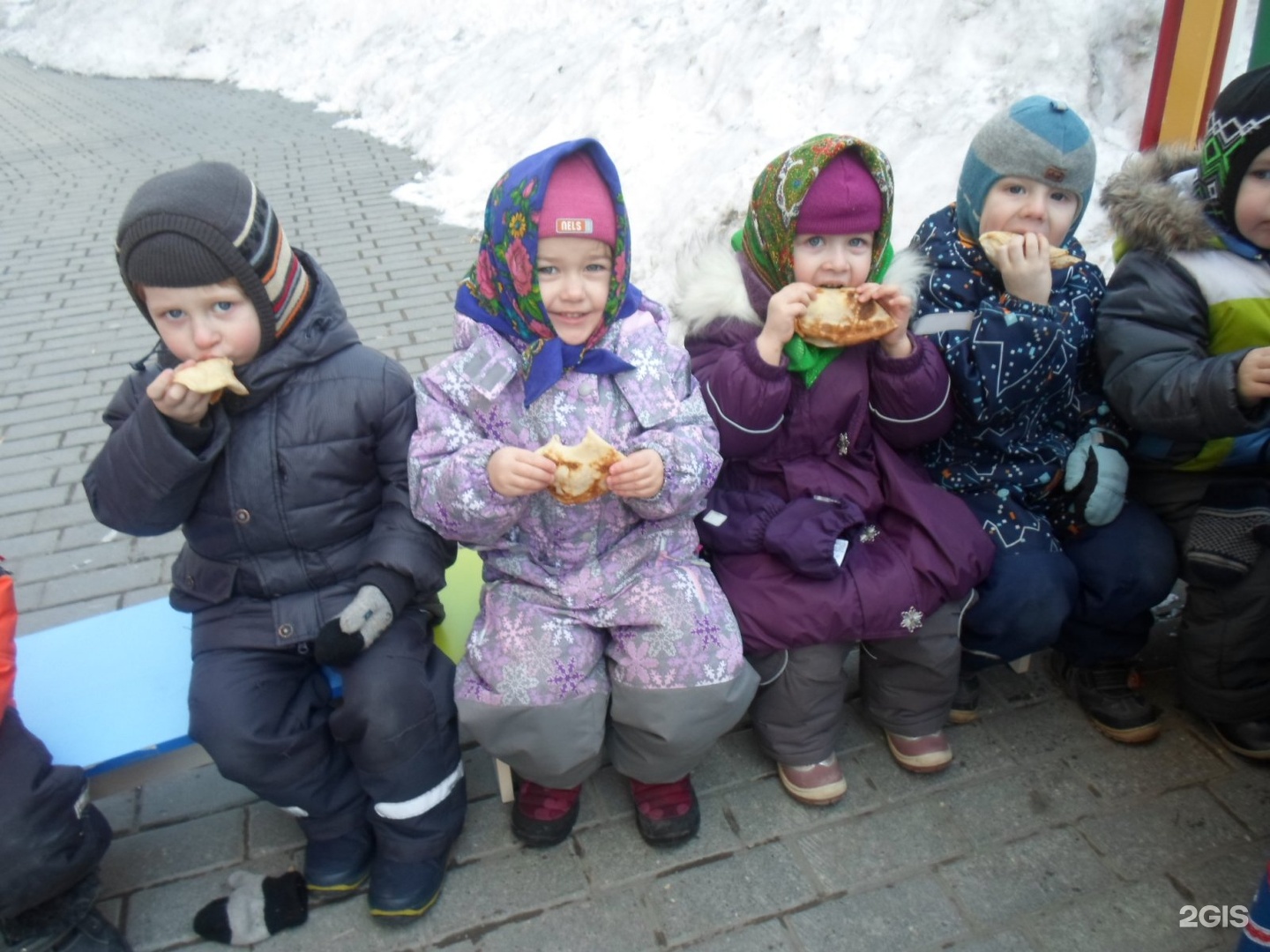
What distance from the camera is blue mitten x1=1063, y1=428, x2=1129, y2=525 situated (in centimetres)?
252

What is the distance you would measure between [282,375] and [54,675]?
3.20 ft

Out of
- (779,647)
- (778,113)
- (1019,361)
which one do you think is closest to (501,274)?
(779,647)

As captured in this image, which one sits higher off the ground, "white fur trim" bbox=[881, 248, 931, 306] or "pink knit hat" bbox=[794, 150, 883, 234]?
"pink knit hat" bbox=[794, 150, 883, 234]

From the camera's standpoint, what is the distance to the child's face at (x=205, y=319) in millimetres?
2123

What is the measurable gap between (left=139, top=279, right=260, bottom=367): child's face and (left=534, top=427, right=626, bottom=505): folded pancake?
0.73 meters

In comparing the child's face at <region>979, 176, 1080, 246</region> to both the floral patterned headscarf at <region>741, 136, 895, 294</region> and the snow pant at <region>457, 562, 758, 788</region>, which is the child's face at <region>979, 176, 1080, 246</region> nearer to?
the floral patterned headscarf at <region>741, 136, 895, 294</region>

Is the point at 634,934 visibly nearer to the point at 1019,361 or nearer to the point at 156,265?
the point at 1019,361

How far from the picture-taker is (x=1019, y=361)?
2.37m

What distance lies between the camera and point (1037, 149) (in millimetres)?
2414

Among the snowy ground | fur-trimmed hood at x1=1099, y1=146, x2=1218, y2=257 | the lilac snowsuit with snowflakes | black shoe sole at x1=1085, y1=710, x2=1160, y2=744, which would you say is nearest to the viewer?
the lilac snowsuit with snowflakes

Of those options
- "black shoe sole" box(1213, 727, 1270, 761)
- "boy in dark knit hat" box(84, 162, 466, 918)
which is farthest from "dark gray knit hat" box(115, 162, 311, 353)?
"black shoe sole" box(1213, 727, 1270, 761)

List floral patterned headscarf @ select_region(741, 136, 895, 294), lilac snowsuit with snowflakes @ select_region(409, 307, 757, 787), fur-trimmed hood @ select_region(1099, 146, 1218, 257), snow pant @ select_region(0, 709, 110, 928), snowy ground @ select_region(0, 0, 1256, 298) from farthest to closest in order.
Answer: snowy ground @ select_region(0, 0, 1256, 298) < fur-trimmed hood @ select_region(1099, 146, 1218, 257) < floral patterned headscarf @ select_region(741, 136, 895, 294) < lilac snowsuit with snowflakes @ select_region(409, 307, 757, 787) < snow pant @ select_region(0, 709, 110, 928)

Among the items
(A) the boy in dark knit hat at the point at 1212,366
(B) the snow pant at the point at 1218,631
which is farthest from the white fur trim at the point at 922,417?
(B) the snow pant at the point at 1218,631

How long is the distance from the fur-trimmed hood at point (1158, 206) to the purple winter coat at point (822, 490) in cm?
64
